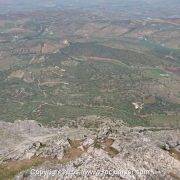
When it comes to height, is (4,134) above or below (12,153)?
below

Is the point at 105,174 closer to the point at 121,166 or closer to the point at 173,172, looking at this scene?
the point at 121,166

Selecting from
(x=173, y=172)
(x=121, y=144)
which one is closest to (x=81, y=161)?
(x=121, y=144)

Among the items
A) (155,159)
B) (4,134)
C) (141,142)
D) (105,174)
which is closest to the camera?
(105,174)

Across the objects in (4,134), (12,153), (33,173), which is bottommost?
(4,134)

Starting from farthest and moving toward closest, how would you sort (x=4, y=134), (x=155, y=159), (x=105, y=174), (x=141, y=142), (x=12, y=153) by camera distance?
(x=4, y=134)
(x=12, y=153)
(x=141, y=142)
(x=155, y=159)
(x=105, y=174)

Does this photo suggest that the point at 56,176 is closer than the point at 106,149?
Yes

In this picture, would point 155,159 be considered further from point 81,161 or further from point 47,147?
point 47,147

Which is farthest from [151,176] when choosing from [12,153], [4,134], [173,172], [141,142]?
[4,134]

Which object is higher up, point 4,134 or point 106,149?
→ point 106,149

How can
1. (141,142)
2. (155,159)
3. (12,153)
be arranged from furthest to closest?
(12,153), (141,142), (155,159)
